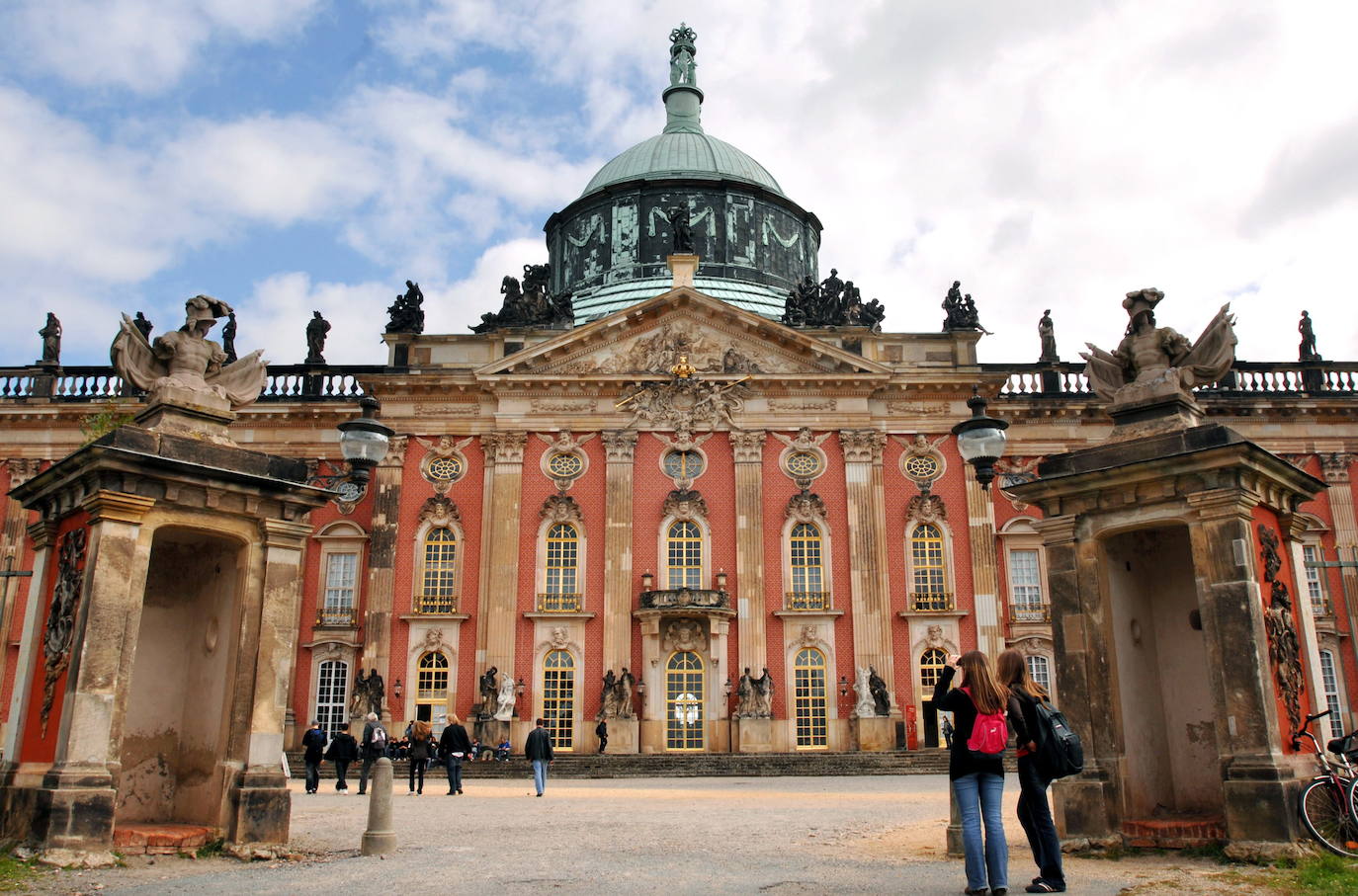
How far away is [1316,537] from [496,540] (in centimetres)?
2678

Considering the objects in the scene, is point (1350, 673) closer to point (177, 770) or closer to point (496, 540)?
point (496, 540)

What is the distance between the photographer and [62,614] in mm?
11586

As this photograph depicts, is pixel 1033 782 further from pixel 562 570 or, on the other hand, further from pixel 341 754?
Result: pixel 562 570

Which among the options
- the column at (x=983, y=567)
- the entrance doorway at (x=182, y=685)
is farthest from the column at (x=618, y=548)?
the entrance doorway at (x=182, y=685)

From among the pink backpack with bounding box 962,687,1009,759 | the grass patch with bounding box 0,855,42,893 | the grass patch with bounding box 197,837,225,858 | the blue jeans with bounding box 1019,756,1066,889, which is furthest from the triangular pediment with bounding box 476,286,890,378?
the pink backpack with bounding box 962,687,1009,759

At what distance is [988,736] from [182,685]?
8.73 meters

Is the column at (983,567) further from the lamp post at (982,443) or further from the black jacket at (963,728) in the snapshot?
the black jacket at (963,728)

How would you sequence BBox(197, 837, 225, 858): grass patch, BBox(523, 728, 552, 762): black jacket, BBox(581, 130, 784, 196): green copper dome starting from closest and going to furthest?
BBox(197, 837, 225, 858): grass patch
BBox(523, 728, 552, 762): black jacket
BBox(581, 130, 784, 196): green copper dome

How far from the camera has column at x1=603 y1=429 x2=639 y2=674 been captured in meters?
36.2

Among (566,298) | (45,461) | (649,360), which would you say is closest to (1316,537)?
(649,360)

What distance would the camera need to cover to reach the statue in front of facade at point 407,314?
3994 cm

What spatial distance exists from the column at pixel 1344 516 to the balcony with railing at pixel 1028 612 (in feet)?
30.6

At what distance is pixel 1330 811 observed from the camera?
34.4ft

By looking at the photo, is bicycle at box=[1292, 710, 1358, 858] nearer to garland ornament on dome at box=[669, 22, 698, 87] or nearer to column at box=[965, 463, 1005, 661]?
column at box=[965, 463, 1005, 661]
